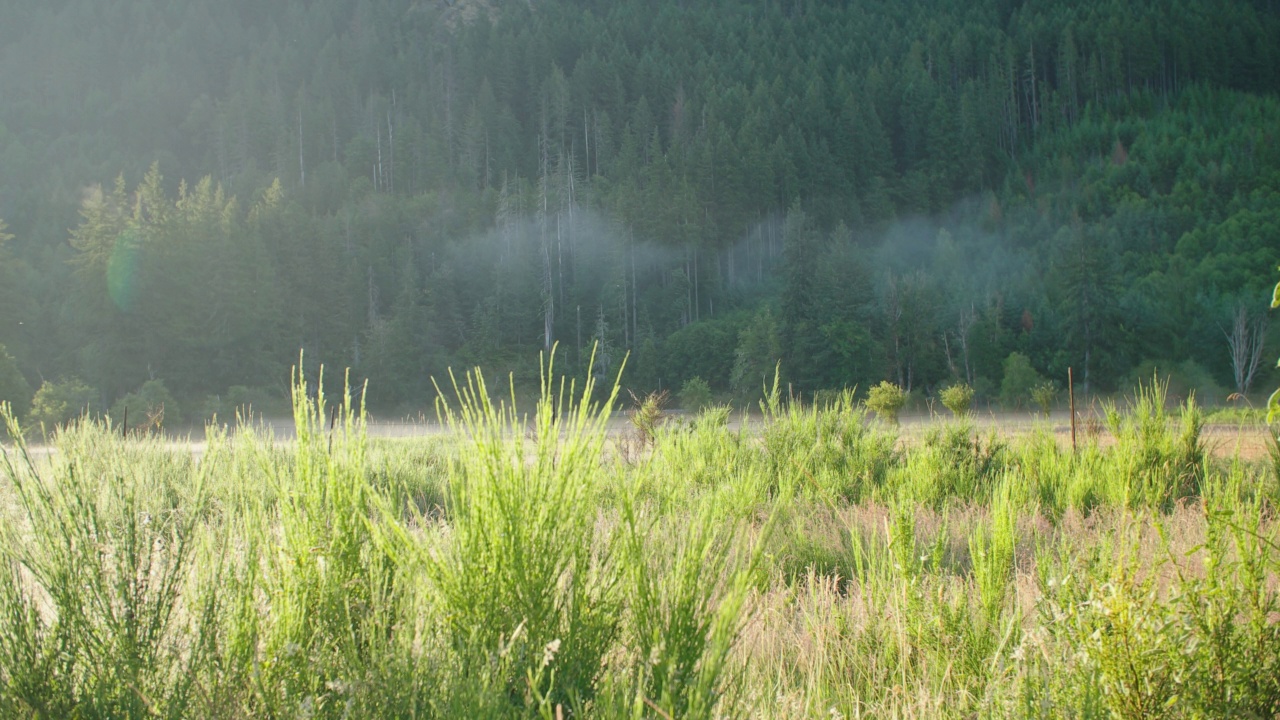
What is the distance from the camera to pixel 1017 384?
3684 centimetres

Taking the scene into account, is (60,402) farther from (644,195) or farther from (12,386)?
(644,195)

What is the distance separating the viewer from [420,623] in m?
2.35

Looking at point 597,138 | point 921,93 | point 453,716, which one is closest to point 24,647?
point 453,716

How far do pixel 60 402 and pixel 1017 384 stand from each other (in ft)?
124

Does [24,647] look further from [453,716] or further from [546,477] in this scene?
[546,477]

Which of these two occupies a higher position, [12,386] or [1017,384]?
[12,386]

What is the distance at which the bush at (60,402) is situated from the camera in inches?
1180

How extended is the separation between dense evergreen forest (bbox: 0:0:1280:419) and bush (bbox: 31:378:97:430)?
80 cm

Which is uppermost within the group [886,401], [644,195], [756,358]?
[644,195]

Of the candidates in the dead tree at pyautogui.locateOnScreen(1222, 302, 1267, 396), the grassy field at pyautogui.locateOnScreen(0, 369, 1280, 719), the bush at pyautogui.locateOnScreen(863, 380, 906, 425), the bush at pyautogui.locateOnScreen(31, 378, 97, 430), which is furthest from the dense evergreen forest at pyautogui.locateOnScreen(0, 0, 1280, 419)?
the grassy field at pyautogui.locateOnScreen(0, 369, 1280, 719)

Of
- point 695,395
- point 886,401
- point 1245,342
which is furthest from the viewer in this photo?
point 1245,342

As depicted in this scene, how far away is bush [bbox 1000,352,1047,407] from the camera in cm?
3650

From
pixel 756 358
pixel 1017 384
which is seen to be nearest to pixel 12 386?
pixel 756 358

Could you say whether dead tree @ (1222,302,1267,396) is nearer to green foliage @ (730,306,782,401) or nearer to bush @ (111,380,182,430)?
green foliage @ (730,306,782,401)
